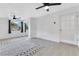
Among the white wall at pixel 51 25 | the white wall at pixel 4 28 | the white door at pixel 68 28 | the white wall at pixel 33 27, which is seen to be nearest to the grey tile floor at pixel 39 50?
the white door at pixel 68 28

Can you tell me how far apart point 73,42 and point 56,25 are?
170 centimetres

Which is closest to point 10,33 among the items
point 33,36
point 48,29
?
point 33,36

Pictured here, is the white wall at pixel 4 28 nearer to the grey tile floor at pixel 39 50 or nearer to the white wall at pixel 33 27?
the white wall at pixel 33 27

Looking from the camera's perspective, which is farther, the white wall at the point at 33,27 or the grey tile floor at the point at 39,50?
the white wall at the point at 33,27

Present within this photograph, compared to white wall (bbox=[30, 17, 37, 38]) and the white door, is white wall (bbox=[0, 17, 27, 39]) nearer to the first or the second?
white wall (bbox=[30, 17, 37, 38])

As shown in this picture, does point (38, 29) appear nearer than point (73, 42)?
No

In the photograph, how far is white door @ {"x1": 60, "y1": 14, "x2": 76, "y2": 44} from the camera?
579 centimetres

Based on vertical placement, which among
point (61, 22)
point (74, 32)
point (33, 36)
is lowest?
point (33, 36)

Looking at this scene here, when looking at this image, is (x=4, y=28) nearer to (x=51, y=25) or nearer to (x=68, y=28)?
(x=51, y=25)

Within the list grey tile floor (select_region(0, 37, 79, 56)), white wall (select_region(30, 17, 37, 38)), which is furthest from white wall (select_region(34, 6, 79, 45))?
grey tile floor (select_region(0, 37, 79, 56))

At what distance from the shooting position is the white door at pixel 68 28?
579 cm

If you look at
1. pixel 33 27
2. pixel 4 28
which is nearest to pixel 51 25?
pixel 33 27

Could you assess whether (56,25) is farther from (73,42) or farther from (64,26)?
(73,42)

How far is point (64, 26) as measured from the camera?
21.0ft
